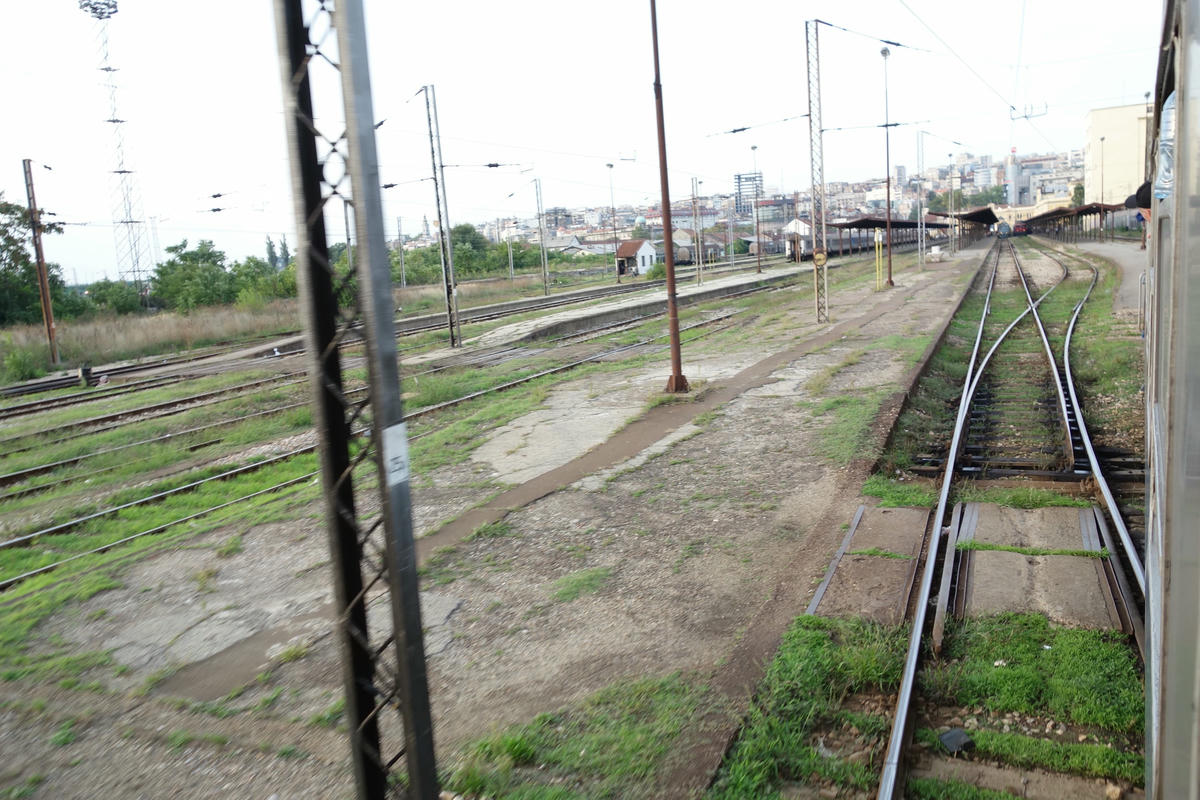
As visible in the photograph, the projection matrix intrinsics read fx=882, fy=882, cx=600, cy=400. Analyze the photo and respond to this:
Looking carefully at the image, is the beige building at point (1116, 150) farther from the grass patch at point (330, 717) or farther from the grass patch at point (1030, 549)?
the grass patch at point (330, 717)

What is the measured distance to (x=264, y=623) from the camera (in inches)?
259

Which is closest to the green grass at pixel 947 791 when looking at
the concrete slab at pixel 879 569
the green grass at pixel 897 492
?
the concrete slab at pixel 879 569

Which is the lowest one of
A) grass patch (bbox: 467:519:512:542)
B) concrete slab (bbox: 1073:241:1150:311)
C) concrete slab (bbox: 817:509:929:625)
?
concrete slab (bbox: 817:509:929:625)

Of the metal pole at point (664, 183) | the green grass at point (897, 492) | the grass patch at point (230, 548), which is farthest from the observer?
the metal pole at point (664, 183)

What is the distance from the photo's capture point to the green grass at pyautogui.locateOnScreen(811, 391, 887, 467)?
10.4 metres

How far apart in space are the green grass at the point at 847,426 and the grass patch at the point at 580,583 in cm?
391

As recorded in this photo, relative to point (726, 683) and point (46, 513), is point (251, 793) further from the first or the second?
point (46, 513)

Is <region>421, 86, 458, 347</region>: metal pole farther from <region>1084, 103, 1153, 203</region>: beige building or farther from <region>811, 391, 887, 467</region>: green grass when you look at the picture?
<region>1084, 103, 1153, 203</region>: beige building

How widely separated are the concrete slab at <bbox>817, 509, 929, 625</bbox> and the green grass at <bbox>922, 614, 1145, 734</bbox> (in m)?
0.55

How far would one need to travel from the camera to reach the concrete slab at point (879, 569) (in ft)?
20.4

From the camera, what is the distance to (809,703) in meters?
4.99

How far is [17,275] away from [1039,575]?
132 ft

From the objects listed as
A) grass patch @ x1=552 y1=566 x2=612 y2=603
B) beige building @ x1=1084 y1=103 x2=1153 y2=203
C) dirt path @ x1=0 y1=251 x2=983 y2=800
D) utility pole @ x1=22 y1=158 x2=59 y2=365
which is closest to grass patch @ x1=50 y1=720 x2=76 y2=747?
dirt path @ x1=0 y1=251 x2=983 y2=800

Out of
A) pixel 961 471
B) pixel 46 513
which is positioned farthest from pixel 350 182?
pixel 46 513
